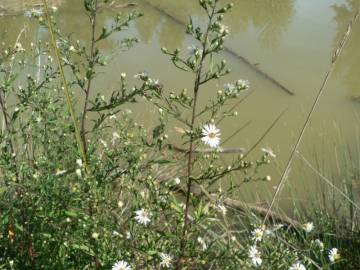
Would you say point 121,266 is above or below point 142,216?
below

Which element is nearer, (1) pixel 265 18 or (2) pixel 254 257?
(2) pixel 254 257

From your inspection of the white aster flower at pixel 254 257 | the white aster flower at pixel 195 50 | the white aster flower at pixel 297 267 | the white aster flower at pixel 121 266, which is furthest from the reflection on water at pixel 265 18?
the white aster flower at pixel 121 266

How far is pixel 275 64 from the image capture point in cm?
605

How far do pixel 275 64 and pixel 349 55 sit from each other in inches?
38.5

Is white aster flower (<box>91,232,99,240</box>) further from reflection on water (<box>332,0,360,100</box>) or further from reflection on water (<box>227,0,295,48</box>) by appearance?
reflection on water (<box>227,0,295,48</box>)

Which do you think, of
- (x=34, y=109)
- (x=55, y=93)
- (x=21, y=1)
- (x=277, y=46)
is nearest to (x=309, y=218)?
(x=55, y=93)

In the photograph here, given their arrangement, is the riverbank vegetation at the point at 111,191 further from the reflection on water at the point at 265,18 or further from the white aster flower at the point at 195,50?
the reflection on water at the point at 265,18

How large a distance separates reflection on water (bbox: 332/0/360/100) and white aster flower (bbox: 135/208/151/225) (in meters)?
4.19

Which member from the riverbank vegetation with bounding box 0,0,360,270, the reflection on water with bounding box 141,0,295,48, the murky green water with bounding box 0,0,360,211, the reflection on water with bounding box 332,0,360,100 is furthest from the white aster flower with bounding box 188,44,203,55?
the reflection on water with bounding box 141,0,295,48

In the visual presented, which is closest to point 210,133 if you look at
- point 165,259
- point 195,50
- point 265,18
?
point 195,50

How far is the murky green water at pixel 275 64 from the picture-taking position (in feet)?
14.9

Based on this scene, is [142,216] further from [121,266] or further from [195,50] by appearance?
[195,50]

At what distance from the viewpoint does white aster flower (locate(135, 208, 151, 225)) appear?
60.9 inches

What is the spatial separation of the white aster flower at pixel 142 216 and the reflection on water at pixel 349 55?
13.7 feet
